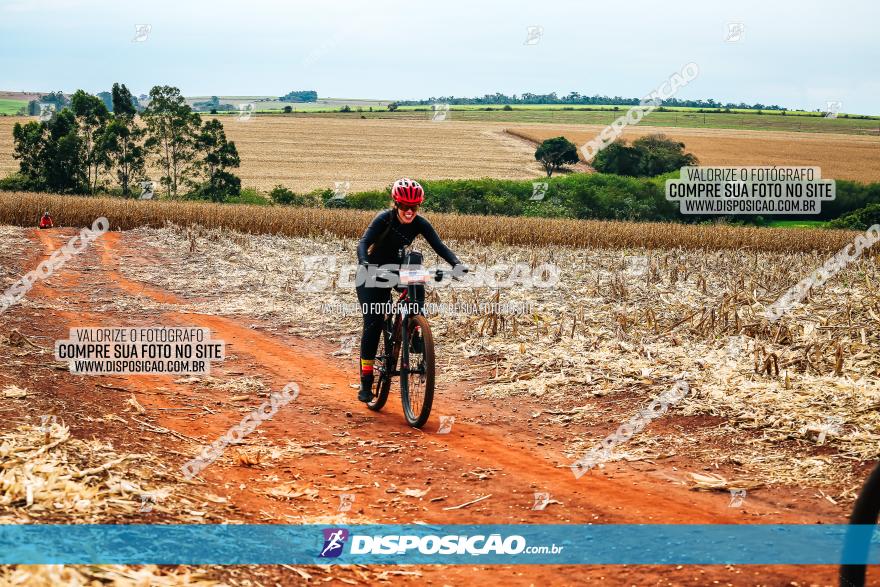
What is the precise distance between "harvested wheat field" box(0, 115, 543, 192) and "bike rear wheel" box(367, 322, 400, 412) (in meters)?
51.1

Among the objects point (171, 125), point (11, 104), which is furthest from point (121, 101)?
point (11, 104)

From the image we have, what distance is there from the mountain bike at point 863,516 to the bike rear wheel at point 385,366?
199 inches

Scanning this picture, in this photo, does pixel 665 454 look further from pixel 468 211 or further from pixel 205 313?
pixel 468 211

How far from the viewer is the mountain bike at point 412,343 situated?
7.83m

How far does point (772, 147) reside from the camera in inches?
3378

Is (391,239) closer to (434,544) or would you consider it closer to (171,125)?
(434,544)

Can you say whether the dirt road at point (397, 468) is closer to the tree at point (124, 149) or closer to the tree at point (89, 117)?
the tree at point (124, 149)

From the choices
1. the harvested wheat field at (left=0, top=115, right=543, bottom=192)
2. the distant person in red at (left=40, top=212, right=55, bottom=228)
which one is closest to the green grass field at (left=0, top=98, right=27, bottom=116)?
the harvested wheat field at (left=0, top=115, right=543, bottom=192)

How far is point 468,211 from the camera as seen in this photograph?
160 ft

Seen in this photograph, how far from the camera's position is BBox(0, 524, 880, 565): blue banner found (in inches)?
179

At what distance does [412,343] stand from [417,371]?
0.93 feet

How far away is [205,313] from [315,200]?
122 ft

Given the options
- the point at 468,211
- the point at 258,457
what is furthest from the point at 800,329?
the point at 468,211

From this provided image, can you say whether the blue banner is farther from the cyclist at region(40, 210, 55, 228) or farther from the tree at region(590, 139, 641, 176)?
the tree at region(590, 139, 641, 176)
